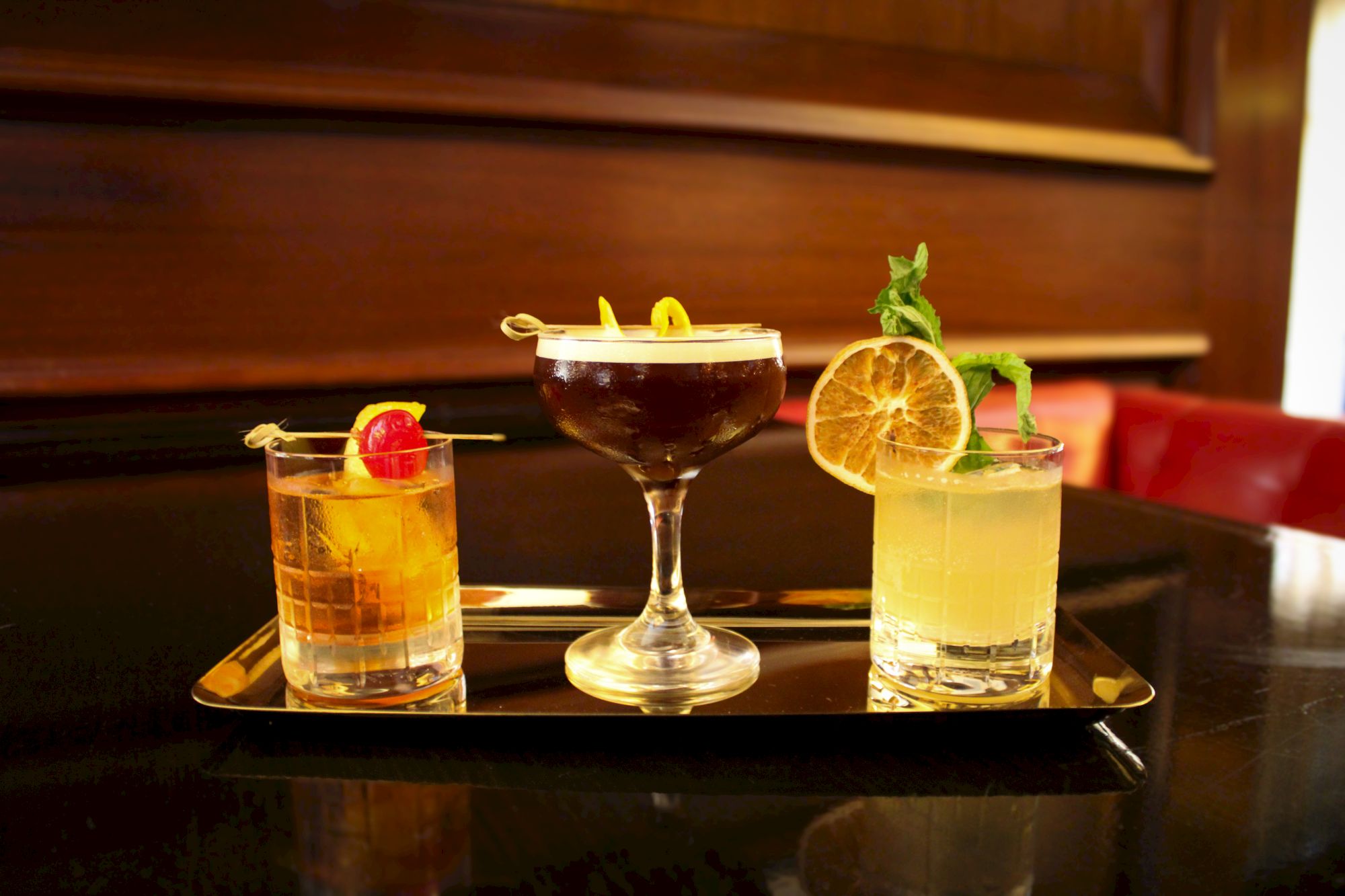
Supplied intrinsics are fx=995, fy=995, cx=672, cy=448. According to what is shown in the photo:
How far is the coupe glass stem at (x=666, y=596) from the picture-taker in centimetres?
75

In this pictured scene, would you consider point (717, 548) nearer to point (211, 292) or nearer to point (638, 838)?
point (638, 838)

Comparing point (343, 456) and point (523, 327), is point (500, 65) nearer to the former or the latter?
point (523, 327)

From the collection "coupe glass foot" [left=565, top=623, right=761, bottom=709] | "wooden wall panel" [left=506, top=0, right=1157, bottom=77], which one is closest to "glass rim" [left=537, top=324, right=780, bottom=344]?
"coupe glass foot" [left=565, top=623, right=761, bottom=709]

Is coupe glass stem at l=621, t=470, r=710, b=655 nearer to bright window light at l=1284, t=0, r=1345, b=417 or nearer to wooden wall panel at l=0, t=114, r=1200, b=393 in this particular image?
wooden wall panel at l=0, t=114, r=1200, b=393

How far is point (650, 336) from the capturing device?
0.74m

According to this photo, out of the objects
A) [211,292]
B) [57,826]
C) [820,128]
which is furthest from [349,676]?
[820,128]

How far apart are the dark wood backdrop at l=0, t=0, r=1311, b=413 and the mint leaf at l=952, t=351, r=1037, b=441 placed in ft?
5.51

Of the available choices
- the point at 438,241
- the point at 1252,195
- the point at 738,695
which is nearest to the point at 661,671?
the point at 738,695

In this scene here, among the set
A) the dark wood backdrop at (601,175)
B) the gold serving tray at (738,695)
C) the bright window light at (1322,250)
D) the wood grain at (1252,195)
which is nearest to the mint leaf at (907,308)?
the gold serving tray at (738,695)

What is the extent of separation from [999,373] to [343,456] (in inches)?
17.4

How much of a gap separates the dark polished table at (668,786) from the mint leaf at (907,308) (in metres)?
0.28

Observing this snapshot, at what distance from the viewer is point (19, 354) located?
1.90 m

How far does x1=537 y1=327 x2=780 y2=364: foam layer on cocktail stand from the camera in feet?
2.31

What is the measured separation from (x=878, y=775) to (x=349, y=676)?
345 millimetres
